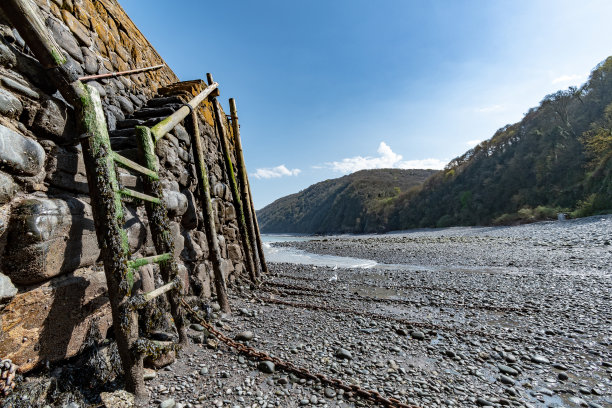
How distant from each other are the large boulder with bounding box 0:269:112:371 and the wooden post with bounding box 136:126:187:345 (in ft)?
2.01

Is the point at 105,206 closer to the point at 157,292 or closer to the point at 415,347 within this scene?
the point at 157,292

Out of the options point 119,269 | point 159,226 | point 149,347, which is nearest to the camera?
point 119,269

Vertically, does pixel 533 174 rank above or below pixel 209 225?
above

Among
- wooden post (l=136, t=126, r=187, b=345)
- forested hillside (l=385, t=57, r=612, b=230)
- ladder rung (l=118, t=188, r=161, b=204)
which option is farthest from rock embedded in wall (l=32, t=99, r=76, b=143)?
forested hillside (l=385, t=57, r=612, b=230)

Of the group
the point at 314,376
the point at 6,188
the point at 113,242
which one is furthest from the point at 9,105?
the point at 314,376

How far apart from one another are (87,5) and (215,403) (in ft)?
17.2

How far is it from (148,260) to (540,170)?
4420 centimetres

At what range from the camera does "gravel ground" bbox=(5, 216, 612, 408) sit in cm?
265

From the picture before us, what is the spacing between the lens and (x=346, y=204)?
243ft

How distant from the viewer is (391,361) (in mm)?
3316

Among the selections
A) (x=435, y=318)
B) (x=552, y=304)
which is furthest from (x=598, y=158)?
(x=435, y=318)

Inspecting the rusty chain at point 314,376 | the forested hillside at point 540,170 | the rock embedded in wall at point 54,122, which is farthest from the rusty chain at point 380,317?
the forested hillside at point 540,170

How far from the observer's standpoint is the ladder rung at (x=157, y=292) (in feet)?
7.79

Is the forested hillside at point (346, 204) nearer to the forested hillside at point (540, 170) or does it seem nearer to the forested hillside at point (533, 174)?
the forested hillside at point (533, 174)
